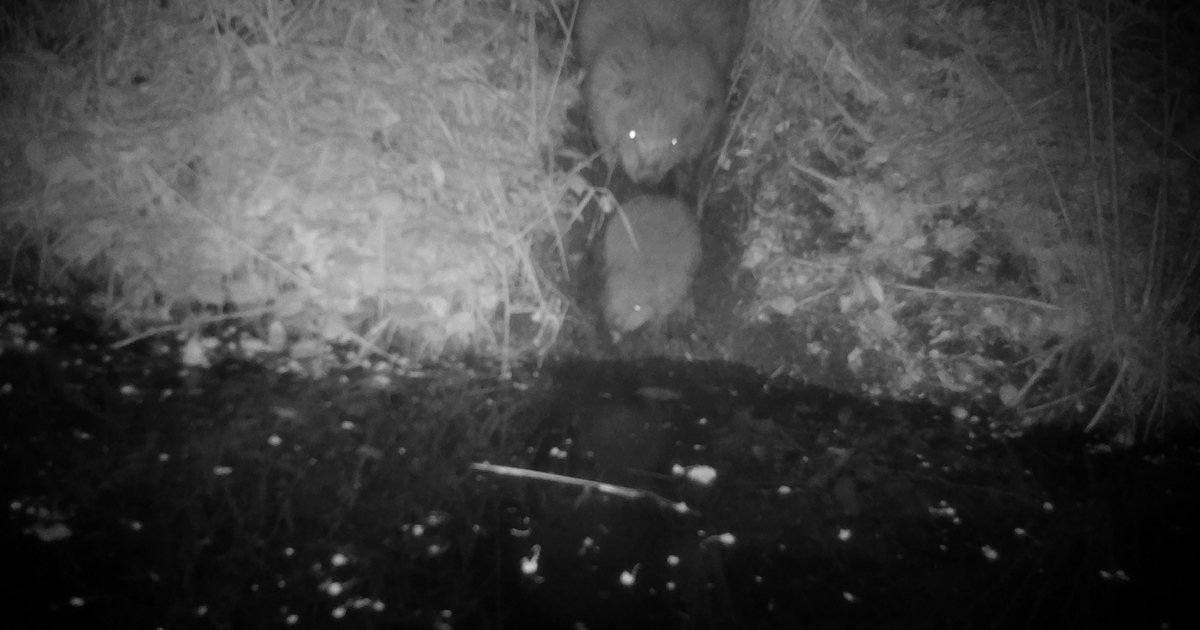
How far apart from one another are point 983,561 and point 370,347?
6.43ft

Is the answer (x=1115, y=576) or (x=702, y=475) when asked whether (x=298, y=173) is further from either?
(x=1115, y=576)

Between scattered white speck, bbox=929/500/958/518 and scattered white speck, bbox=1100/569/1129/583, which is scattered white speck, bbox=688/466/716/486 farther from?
scattered white speck, bbox=1100/569/1129/583

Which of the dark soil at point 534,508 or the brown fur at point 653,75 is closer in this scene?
the dark soil at point 534,508

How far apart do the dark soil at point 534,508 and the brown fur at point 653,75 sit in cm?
108

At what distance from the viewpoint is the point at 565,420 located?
6.33ft

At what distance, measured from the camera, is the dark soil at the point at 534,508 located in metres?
1.24

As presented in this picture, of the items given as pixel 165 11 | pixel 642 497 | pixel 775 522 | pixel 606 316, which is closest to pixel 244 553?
pixel 642 497

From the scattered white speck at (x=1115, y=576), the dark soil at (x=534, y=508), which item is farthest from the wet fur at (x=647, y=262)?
the scattered white speck at (x=1115, y=576)

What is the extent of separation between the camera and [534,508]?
59.6 inches

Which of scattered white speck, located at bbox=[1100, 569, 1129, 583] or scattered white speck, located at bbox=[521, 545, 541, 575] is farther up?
scattered white speck, located at bbox=[1100, 569, 1129, 583]

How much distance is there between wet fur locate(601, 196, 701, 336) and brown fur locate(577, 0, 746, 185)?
19cm

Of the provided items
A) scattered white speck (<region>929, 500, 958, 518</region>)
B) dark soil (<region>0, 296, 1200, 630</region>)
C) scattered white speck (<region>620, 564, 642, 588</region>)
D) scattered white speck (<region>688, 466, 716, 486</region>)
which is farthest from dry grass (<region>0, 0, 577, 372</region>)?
scattered white speck (<region>929, 500, 958, 518</region>)

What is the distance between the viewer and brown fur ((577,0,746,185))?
2.61m

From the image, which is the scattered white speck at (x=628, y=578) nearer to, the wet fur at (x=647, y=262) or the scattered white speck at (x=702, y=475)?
the scattered white speck at (x=702, y=475)
